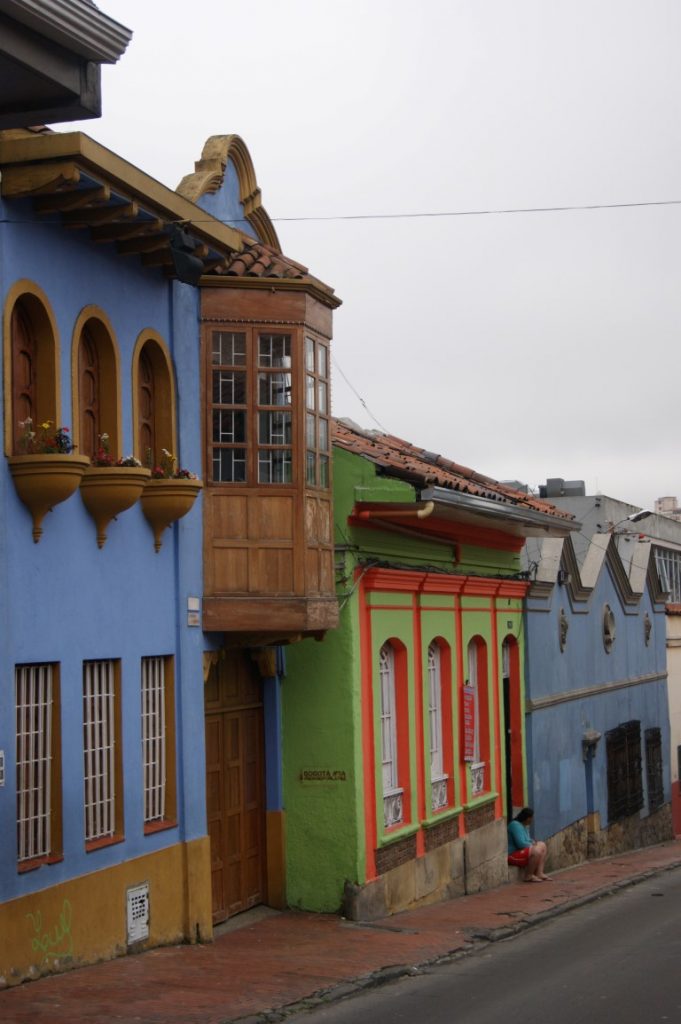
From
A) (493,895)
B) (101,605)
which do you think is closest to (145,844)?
(101,605)

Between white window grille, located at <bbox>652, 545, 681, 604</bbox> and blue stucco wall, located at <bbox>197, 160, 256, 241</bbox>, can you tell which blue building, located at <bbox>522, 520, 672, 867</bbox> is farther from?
blue stucco wall, located at <bbox>197, 160, 256, 241</bbox>

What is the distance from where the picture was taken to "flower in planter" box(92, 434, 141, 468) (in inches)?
513

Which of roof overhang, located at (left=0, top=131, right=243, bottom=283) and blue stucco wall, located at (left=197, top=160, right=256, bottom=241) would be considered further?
blue stucco wall, located at (left=197, top=160, right=256, bottom=241)

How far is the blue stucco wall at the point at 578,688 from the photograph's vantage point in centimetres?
2545

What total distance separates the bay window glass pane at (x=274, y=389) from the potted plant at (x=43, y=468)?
11.6 feet

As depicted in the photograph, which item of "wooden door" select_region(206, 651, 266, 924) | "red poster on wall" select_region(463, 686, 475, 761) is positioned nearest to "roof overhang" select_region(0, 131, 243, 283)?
"wooden door" select_region(206, 651, 266, 924)

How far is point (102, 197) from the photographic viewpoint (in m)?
12.3

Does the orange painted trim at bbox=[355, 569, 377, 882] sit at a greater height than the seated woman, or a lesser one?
greater

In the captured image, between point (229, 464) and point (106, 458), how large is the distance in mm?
2509

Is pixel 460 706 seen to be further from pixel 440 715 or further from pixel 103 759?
pixel 103 759

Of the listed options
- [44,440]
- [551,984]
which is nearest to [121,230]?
[44,440]

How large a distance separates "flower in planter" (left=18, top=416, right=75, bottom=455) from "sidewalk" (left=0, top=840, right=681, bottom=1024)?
13.4 ft

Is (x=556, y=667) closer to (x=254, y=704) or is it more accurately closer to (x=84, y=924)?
(x=254, y=704)

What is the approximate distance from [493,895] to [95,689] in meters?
9.57
